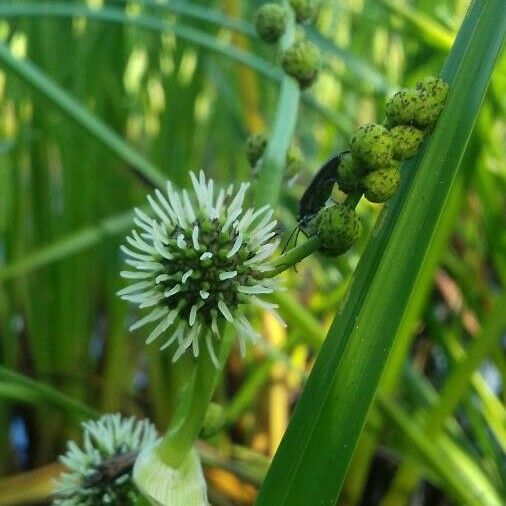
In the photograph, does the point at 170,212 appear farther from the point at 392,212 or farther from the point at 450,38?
the point at 450,38

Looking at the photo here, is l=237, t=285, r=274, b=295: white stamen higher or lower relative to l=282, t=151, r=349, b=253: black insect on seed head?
lower

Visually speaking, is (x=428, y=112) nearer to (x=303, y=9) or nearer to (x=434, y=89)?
(x=434, y=89)

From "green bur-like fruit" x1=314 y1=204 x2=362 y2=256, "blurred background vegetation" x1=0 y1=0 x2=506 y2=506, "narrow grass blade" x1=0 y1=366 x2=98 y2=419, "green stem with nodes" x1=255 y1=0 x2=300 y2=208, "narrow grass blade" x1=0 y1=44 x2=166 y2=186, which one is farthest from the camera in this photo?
"blurred background vegetation" x1=0 y1=0 x2=506 y2=506

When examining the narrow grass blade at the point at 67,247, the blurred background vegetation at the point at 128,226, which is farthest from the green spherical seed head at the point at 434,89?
the narrow grass blade at the point at 67,247

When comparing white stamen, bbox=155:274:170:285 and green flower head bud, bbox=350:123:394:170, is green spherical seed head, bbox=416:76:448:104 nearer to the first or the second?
green flower head bud, bbox=350:123:394:170

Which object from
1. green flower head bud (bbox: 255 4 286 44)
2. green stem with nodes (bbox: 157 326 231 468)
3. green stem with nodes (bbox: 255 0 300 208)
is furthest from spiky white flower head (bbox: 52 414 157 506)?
green flower head bud (bbox: 255 4 286 44)

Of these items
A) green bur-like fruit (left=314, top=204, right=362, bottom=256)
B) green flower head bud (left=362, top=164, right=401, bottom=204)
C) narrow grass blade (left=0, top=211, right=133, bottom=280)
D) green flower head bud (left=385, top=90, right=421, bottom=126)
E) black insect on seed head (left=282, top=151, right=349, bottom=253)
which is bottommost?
green bur-like fruit (left=314, top=204, right=362, bottom=256)
